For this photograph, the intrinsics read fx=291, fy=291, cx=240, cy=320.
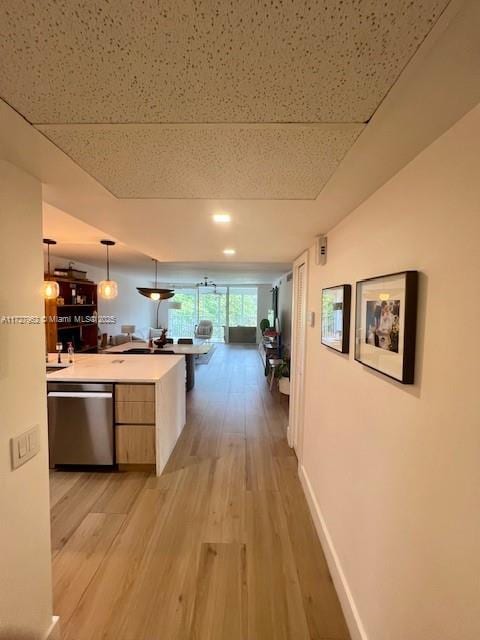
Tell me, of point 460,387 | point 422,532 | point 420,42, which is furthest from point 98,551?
point 420,42

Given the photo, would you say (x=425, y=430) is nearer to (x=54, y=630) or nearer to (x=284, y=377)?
(x=54, y=630)

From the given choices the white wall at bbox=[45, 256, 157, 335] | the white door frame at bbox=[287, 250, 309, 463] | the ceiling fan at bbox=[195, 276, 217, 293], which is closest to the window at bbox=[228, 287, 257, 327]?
the ceiling fan at bbox=[195, 276, 217, 293]

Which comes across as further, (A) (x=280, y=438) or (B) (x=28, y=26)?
(A) (x=280, y=438)

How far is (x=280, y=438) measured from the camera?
357 cm

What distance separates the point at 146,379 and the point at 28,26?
→ 253 centimetres

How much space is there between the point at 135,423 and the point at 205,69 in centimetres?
283

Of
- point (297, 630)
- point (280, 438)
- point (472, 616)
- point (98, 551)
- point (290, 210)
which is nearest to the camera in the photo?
point (472, 616)

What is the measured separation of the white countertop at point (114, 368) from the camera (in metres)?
2.78

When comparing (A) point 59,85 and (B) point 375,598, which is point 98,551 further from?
(A) point 59,85

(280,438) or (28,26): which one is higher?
(28,26)

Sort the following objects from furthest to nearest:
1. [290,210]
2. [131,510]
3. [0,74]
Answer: [131,510] → [290,210] → [0,74]

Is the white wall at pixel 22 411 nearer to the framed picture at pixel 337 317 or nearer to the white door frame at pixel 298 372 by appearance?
the framed picture at pixel 337 317

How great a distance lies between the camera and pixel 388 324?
1179mm

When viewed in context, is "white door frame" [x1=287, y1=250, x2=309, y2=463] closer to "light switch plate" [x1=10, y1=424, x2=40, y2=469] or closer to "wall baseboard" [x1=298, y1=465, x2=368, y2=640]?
"wall baseboard" [x1=298, y1=465, x2=368, y2=640]
